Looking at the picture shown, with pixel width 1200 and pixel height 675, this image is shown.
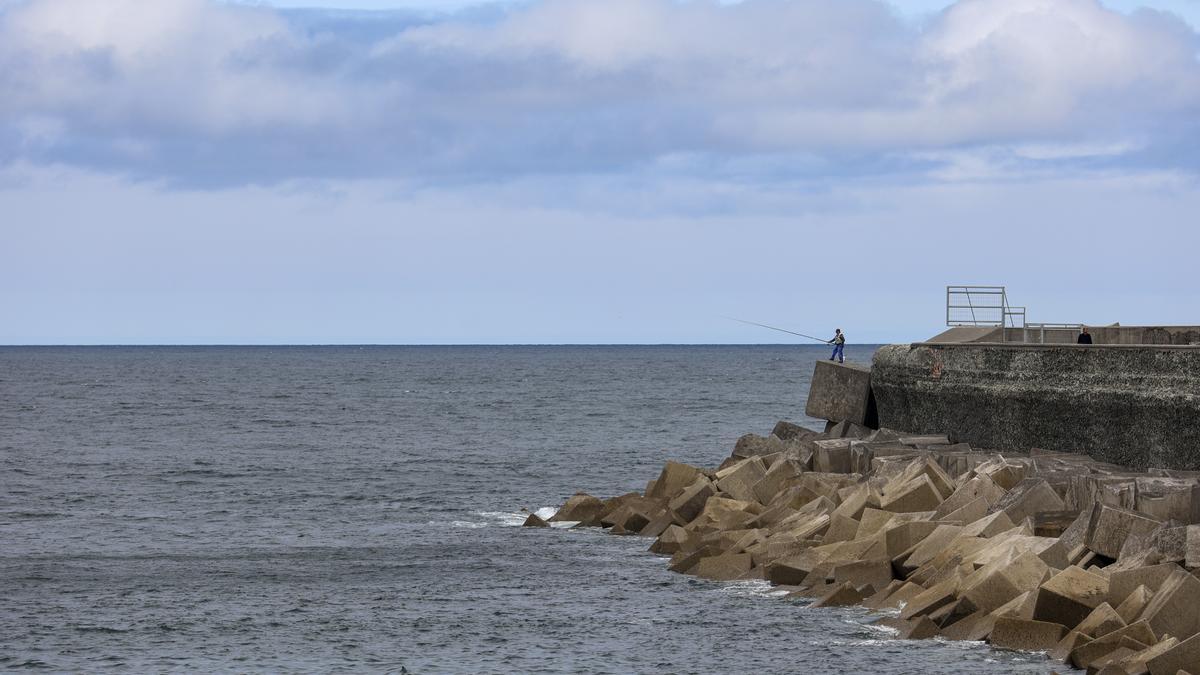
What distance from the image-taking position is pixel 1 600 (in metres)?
15.5

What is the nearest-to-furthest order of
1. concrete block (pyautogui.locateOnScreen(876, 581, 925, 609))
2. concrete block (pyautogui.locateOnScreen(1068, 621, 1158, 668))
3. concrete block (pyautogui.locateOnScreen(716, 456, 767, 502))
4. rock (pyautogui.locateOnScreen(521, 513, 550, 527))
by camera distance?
concrete block (pyautogui.locateOnScreen(1068, 621, 1158, 668)) → concrete block (pyautogui.locateOnScreen(876, 581, 925, 609)) → concrete block (pyautogui.locateOnScreen(716, 456, 767, 502)) → rock (pyautogui.locateOnScreen(521, 513, 550, 527))

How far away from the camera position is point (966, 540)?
43.8ft

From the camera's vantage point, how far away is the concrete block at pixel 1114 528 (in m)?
12.0

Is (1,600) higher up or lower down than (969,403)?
lower down

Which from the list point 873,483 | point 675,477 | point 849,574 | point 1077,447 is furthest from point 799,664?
point 675,477

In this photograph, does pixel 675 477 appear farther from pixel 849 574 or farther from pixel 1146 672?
pixel 1146 672

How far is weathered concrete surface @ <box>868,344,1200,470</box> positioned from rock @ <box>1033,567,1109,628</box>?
5483 mm

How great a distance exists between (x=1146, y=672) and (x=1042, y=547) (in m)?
2.43

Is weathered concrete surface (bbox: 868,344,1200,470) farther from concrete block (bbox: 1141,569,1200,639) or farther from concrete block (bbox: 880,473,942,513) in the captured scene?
concrete block (bbox: 1141,569,1200,639)

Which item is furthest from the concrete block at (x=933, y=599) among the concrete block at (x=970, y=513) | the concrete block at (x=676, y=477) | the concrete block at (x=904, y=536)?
the concrete block at (x=676, y=477)

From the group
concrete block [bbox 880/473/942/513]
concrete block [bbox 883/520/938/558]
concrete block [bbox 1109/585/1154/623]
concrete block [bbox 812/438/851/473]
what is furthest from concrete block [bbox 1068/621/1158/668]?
concrete block [bbox 812/438/851/473]

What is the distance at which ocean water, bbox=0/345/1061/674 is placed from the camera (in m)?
12.8

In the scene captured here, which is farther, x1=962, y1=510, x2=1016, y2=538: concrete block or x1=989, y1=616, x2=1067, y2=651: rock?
x1=962, y1=510, x2=1016, y2=538: concrete block

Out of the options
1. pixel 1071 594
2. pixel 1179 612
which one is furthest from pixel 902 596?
pixel 1179 612
